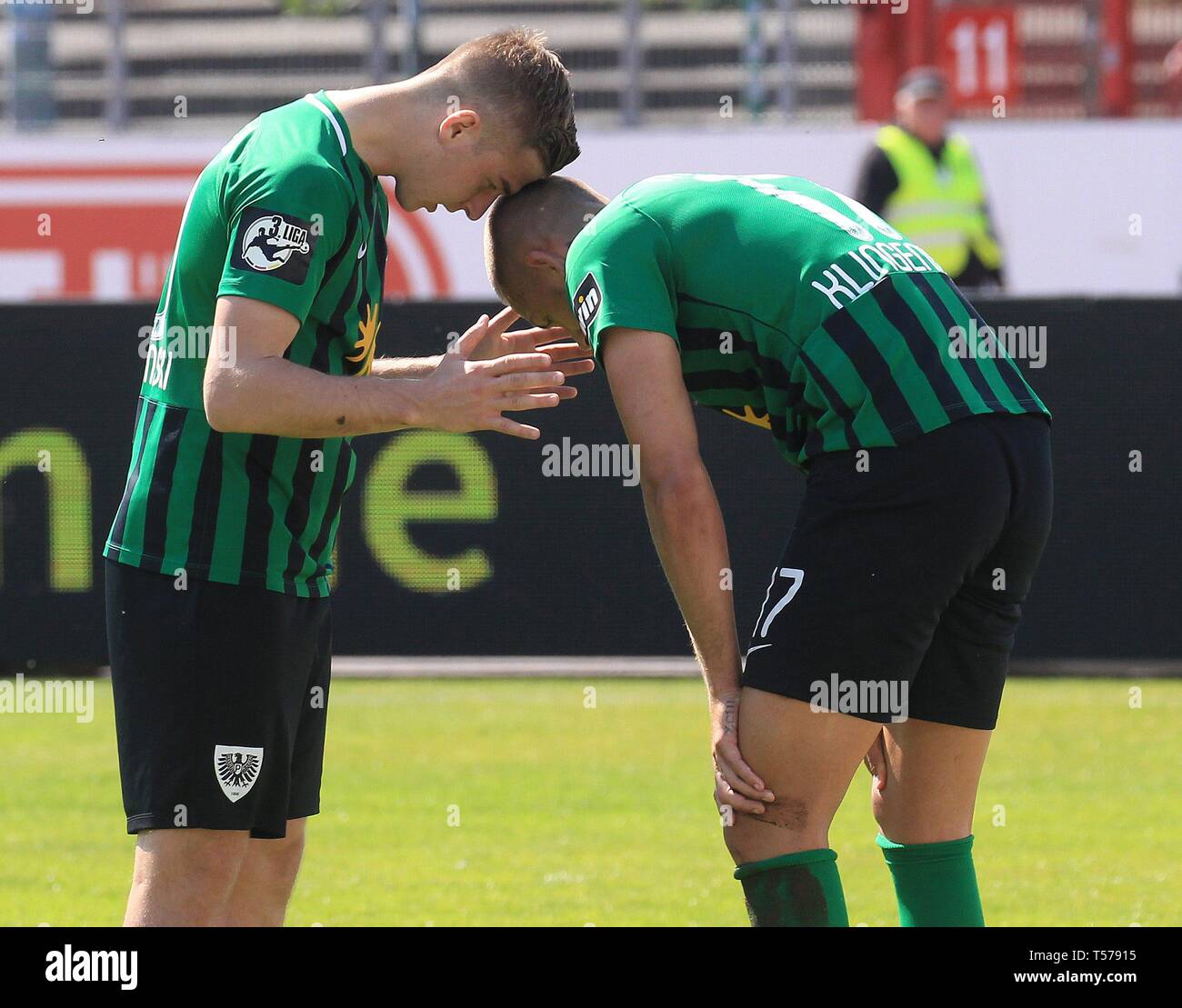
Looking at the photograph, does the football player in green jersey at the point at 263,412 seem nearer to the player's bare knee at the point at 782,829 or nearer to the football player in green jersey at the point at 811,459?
the football player in green jersey at the point at 811,459

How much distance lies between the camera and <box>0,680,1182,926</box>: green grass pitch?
4883 millimetres

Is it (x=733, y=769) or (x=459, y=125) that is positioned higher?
(x=459, y=125)

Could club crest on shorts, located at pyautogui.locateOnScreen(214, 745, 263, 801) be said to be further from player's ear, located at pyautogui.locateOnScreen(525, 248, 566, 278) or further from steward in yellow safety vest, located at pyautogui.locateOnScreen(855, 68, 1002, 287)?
steward in yellow safety vest, located at pyautogui.locateOnScreen(855, 68, 1002, 287)

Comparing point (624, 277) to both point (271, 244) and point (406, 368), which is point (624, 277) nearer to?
point (271, 244)

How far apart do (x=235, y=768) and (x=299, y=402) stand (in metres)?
0.66

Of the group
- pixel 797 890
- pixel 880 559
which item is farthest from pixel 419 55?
pixel 797 890

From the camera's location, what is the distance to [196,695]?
3102 mm

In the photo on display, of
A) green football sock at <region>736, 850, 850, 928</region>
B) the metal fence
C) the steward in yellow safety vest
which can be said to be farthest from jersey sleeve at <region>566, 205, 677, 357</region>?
the metal fence

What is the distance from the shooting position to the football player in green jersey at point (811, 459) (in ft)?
9.70

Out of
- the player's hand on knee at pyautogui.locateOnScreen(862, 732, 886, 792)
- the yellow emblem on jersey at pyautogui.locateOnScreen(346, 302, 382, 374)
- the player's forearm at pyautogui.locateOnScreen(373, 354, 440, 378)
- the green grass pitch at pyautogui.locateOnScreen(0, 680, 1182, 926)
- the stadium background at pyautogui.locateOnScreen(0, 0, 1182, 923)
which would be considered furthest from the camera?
the stadium background at pyautogui.locateOnScreen(0, 0, 1182, 923)

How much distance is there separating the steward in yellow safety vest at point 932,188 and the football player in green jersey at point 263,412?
8170mm

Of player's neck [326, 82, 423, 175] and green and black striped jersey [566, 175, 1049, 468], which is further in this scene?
player's neck [326, 82, 423, 175]

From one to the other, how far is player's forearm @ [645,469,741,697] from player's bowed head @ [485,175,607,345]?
1.59 feet

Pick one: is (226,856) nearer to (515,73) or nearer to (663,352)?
(663,352)
